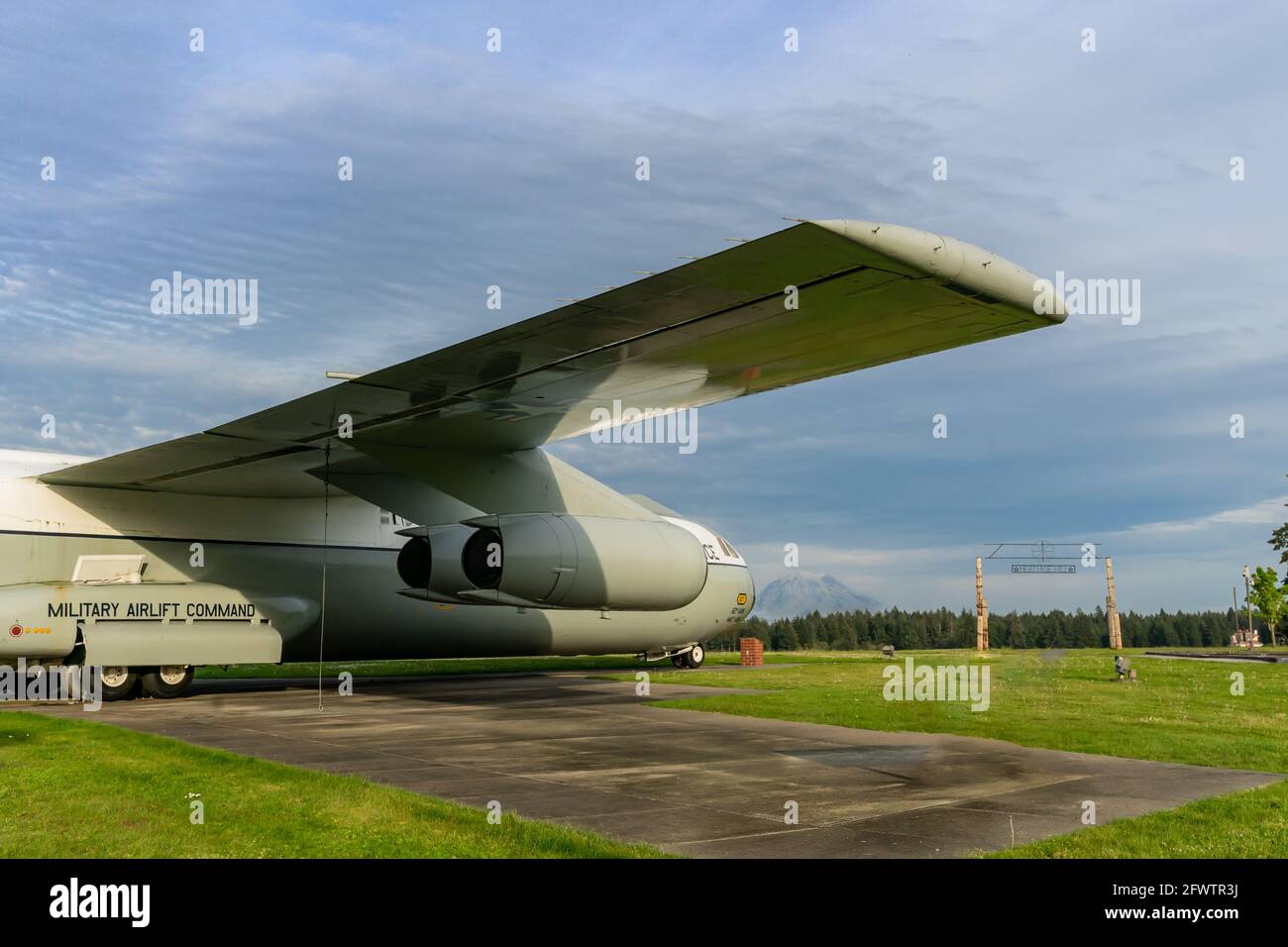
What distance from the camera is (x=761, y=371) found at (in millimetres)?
11898

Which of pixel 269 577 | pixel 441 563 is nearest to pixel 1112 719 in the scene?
pixel 441 563

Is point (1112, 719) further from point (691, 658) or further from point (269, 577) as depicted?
point (691, 658)

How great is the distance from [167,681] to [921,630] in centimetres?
4930

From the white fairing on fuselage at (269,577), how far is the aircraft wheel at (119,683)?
47.9 inches

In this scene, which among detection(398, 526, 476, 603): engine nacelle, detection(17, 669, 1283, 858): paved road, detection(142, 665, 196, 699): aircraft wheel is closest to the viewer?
detection(17, 669, 1283, 858): paved road

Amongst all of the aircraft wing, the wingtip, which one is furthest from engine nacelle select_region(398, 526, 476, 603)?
the wingtip

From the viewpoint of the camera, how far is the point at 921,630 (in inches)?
2418

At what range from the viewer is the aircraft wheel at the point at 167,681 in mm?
18672

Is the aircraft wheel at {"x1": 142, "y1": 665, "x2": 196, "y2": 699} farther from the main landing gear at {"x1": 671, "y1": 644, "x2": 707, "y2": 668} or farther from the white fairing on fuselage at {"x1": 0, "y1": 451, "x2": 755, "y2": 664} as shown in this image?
the main landing gear at {"x1": 671, "y1": 644, "x2": 707, "y2": 668}

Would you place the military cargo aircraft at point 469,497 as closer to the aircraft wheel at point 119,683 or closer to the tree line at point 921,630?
the aircraft wheel at point 119,683

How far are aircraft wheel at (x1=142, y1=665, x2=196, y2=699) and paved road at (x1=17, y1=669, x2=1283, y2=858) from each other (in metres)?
1.23

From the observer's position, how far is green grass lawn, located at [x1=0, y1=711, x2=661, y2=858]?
6.69 metres
